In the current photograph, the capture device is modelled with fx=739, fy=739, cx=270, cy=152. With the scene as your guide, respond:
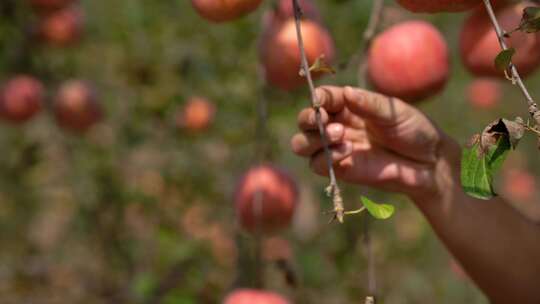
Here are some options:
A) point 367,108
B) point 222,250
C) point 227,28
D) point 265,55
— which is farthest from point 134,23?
point 367,108

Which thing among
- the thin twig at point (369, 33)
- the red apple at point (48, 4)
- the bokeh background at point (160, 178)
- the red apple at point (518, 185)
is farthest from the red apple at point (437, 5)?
the red apple at point (518, 185)

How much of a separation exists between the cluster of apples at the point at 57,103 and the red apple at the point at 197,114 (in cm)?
36

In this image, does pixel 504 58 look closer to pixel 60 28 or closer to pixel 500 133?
pixel 500 133

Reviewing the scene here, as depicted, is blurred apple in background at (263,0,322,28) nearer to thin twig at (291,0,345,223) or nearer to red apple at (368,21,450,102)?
red apple at (368,21,450,102)

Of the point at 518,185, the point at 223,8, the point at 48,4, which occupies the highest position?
the point at 223,8

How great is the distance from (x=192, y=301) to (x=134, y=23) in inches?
52.8

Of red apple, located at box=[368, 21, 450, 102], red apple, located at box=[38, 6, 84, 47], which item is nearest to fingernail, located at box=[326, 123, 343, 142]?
red apple, located at box=[368, 21, 450, 102]

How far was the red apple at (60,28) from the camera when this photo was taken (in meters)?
2.66

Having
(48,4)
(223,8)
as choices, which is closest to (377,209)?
(223,8)

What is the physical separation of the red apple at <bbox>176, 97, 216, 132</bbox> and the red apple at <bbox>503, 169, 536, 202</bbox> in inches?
98.7

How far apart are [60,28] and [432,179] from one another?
1.69 meters

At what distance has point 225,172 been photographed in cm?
324

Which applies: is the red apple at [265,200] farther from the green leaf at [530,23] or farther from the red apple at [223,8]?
the green leaf at [530,23]

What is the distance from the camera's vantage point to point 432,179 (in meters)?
1.50
